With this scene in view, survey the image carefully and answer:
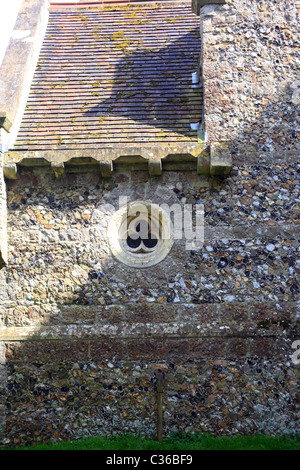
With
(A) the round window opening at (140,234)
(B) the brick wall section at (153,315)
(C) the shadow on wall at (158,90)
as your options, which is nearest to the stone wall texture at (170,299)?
(B) the brick wall section at (153,315)

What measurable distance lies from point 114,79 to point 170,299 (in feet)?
12.4

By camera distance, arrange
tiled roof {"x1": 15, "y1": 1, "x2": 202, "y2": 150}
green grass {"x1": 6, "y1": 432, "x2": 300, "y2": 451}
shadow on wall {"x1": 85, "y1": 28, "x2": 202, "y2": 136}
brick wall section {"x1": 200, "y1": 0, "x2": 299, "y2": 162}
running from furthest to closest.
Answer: shadow on wall {"x1": 85, "y1": 28, "x2": 202, "y2": 136}, tiled roof {"x1": 15, "y1": 1, "x2": 202, "y2": 150}, brick wall section {"x1": 200, "y1": 0, "x2": 299, "y2": 162}, green grass {"x1": 6, "y1": 432, "x2": 300, "y2": 451}

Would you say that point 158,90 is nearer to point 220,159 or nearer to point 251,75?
point 251,75

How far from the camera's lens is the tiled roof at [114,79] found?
7.75 meters

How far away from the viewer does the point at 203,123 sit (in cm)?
776

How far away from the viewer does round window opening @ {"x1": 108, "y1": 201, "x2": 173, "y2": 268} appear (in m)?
7.02

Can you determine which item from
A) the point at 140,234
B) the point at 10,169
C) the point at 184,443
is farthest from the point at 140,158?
the point at 184,443

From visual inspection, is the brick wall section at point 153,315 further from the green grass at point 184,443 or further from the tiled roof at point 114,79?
the tiled roof at point 114,79

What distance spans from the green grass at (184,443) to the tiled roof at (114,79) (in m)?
→ 3.73

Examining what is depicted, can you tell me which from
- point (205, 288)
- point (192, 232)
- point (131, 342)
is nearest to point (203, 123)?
A: point (192, 232)

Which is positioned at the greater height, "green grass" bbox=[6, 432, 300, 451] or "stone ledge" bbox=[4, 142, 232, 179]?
"stone ledge" bbox=[4, 142, 232, 179]

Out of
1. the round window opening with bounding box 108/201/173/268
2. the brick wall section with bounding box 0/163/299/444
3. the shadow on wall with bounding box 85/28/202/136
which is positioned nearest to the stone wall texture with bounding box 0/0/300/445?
the brick wall section with bounding box 0/163/299/444

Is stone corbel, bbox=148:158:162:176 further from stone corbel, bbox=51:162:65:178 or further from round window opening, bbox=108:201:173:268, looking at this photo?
stone corbel, bbox=51:162:65:178

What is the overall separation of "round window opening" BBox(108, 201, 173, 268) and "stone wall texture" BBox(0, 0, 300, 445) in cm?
12
